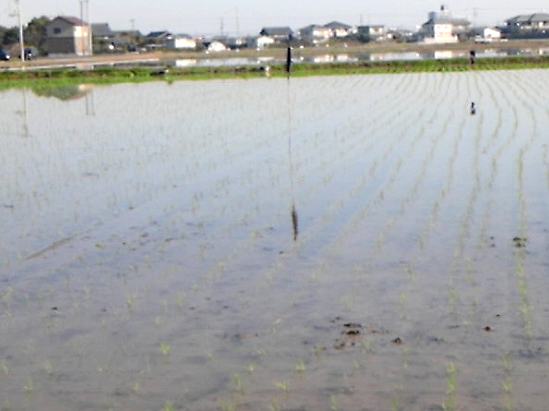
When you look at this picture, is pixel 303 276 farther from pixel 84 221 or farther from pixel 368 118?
pixel 368 118

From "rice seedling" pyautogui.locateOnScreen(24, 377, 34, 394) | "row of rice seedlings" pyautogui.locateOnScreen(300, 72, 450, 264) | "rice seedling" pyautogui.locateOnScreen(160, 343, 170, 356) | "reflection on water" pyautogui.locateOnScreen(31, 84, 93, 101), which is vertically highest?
"reflection on water" pyautogui.locateOnScreen(31, 84, 93, 101)

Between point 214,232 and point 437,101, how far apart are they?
445 inches

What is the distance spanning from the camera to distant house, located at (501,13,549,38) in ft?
221

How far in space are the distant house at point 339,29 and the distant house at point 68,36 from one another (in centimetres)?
3048

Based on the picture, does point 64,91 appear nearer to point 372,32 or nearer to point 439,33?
point 439,33

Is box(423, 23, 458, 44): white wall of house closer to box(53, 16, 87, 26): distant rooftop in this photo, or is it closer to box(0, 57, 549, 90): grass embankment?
box(53, 16, 87, 26): distant rooftop

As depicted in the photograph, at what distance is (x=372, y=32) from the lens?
77625 millimetres

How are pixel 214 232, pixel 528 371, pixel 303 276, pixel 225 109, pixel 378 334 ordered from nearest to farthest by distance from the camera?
pixel 528 371, pixel 378 334, pixel 303 276, pixel 214 232, pixel 225 109

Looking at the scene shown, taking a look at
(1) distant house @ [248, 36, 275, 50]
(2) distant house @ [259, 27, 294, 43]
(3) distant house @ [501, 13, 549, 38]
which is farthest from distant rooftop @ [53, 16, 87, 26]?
(3) distant house @ [501, 13, 549, 38]

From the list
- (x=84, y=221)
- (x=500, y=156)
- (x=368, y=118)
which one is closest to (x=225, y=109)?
(x=368, y=118)

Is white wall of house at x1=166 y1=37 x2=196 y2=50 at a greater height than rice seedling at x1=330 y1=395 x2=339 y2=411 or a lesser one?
greater

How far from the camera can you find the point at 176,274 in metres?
5.73

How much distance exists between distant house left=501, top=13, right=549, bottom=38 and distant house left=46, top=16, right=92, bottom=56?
33.2 m

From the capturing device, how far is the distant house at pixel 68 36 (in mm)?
52250
